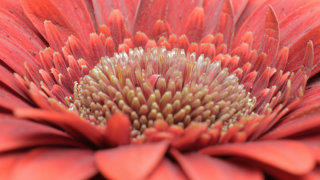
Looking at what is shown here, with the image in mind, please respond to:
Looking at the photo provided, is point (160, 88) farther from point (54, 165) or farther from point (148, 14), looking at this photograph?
point (54, 165)

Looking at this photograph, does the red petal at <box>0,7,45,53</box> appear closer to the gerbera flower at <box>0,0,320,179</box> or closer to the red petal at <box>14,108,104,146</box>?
the gerbera flower at <box>0,0,320,179</box>

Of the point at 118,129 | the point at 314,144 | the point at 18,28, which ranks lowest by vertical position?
the point at 314,144

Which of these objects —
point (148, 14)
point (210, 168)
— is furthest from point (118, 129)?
point (148, 14)

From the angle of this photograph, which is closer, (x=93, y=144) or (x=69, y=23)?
(x=93, y=144)

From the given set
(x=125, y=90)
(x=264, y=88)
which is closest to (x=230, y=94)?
(x=264, y=88)

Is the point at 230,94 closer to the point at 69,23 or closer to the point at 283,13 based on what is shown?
the point at 283,13

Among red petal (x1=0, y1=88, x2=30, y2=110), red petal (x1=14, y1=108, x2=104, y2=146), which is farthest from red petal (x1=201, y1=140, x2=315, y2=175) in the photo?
red petal (x1=0, y1=88, x2=30, y2=110)
